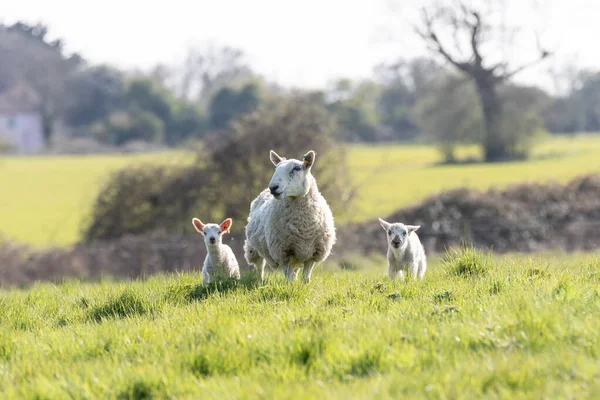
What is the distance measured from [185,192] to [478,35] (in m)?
26.7

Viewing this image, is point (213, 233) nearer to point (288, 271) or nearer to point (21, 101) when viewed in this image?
point (288, 271)

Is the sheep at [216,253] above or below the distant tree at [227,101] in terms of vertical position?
below

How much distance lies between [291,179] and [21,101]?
309ft

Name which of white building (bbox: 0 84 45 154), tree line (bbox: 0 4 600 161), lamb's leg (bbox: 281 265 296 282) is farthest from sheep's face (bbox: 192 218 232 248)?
white building (bbox: 0 84 45 154)

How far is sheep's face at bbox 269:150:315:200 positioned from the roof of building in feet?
303

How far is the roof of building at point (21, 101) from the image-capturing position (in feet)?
309

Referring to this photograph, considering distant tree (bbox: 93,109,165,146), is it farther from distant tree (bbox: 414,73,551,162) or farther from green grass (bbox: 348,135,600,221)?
distant tree (bbox: 414,73,551,162)

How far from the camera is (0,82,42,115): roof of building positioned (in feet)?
309

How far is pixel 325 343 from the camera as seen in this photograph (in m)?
4.95

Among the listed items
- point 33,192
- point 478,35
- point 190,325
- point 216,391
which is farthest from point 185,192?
point 478,35

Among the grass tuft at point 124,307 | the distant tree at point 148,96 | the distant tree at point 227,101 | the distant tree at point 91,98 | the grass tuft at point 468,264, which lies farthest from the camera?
the distant tree at point 91,98

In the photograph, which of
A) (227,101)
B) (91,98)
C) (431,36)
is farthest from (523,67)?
(91,98)

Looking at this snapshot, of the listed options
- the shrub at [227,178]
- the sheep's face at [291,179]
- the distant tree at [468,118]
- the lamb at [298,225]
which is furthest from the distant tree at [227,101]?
the sheep's face at [291,179]

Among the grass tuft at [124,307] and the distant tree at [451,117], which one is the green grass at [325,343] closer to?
the grass tuft at [124,307]
